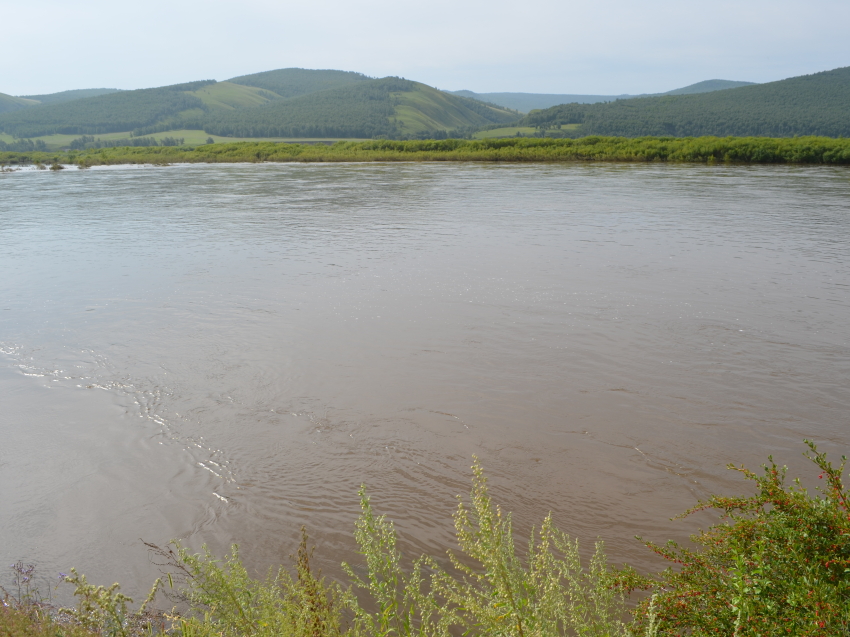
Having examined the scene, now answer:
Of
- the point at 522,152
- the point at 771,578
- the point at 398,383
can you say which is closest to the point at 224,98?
the point at 522,152

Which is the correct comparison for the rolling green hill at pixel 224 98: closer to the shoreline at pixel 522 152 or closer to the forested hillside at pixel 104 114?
the forested hillside at pixel 104 114

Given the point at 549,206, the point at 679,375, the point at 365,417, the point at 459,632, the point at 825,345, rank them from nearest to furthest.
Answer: the point at 459,632, the point at 365,417, the point at 679,375, the point at 825,345, the point at 549,206

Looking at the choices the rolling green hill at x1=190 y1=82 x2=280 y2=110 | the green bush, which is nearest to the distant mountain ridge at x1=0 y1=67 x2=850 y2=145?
the rolling green hill at x1=190 y1=82 x2=280 y2=110

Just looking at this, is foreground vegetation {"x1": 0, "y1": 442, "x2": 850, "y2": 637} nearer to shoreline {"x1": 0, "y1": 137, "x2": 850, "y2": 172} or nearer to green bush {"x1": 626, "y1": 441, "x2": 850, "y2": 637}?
green bush {"x1": 626, "y1": 441, "x2": 850, "y2": 637}

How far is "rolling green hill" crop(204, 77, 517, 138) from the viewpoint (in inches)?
4813

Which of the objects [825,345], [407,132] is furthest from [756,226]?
[407,132]

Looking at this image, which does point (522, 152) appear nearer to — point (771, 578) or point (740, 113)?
point (771, 578)

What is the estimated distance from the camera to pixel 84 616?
275cm

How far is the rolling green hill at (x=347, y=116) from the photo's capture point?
12225 cm

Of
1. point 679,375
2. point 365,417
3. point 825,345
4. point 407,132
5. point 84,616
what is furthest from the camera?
point 407,132

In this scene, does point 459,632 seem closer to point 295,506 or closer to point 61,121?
point 295,506

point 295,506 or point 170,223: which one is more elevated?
point 170,223

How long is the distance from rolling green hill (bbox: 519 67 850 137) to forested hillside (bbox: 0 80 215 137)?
96.0m

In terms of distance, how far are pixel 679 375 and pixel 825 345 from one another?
7.61ft
